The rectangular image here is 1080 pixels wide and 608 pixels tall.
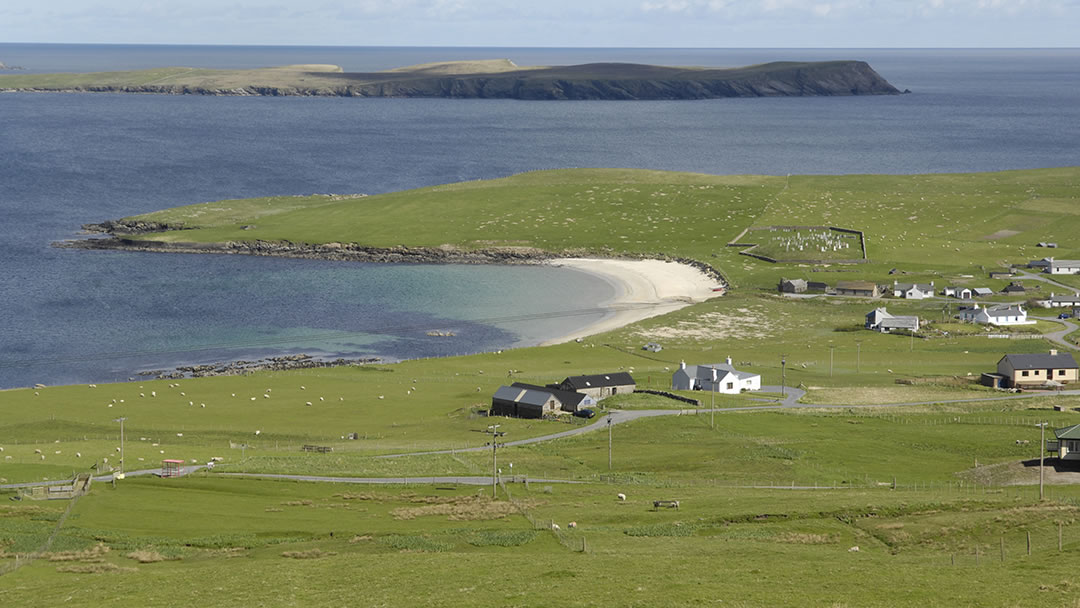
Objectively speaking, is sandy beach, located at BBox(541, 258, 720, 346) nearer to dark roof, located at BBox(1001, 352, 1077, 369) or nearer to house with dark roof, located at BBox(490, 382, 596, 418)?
house with dark roof, located at BBox(490, 382, 596, 418)

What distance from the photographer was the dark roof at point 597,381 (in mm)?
82812

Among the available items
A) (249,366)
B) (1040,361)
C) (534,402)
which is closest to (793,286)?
(1040,361)

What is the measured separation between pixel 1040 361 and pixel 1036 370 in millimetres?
961

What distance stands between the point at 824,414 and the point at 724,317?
38.8 meters

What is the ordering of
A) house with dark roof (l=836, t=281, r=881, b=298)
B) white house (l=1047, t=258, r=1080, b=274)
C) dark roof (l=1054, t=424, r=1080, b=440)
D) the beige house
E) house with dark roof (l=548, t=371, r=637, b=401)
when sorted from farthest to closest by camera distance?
white house (l=1047, t=258, r=1080, b=274), house with dark roof (l=836, t=281, r=881, b=298), the beige house, house with dark roof (l=548, t=371, r=637, b=401), dark roof (l=1054, t=424, r=1080, b=440)

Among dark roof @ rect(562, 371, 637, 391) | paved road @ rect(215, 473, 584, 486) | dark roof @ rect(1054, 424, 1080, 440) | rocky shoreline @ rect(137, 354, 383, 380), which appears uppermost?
dark roof @ rect(1054, 424, 1080, 440)

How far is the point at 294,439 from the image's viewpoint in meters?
74.5

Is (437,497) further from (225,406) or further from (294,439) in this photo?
(225,406)

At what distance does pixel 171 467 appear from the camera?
61969 mm

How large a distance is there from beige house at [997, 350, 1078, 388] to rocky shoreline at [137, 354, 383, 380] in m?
47.3

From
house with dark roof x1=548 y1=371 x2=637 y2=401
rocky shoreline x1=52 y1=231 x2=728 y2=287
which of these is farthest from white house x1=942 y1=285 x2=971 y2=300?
house with dark roof x1=548 y1=371 x2=637 y2=401

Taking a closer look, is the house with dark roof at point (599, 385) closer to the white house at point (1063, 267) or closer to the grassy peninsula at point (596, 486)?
the grassy peninsula at point (596, 486)

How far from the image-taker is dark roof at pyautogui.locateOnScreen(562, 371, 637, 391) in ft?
272

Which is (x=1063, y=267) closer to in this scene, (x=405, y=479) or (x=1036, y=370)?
(x=1036, y=370)
